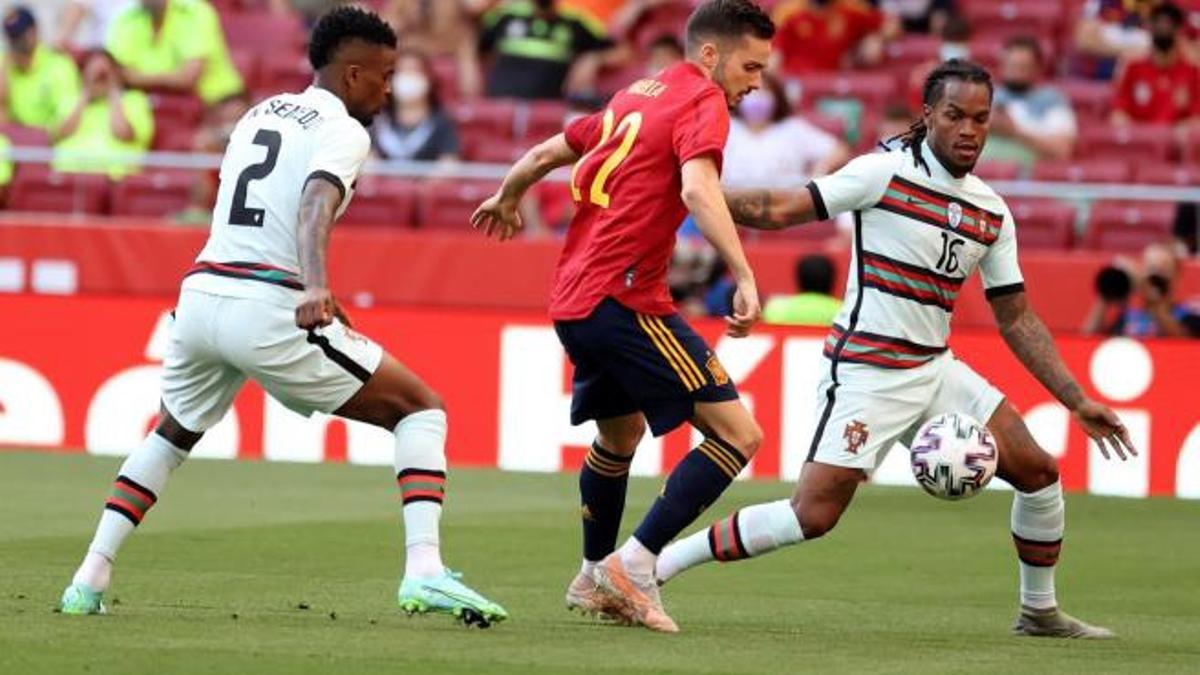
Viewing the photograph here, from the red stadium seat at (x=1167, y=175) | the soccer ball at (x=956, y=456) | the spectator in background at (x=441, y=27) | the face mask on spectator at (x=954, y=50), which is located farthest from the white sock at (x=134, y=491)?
the spectator in background at (x=441, y=27)

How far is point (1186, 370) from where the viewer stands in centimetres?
1588

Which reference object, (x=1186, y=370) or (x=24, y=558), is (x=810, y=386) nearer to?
(x=1186, y=370)

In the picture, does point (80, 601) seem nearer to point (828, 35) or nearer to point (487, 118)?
point (487, 118)

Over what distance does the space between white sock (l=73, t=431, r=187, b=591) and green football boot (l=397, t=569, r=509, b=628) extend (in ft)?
3.51

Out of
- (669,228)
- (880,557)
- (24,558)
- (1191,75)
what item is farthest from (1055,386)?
(1191,75)

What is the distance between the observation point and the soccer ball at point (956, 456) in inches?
360

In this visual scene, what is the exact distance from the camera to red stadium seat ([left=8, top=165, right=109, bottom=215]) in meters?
19.5

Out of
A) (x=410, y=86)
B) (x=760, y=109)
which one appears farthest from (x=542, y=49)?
(x=760, y=109)

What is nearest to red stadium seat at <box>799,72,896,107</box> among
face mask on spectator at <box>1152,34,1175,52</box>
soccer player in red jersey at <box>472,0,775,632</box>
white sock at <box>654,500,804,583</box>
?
face mask on spectator at <box>1152,34,1175,52</box>

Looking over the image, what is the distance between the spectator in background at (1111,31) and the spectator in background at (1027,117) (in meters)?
1.20

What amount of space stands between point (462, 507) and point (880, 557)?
112 inches

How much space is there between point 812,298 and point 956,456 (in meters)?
7.44

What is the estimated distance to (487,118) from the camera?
20.3 metres

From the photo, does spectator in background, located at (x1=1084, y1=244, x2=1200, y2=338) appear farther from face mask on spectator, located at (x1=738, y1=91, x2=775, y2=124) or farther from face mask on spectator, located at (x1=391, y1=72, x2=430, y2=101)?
face mask on spectator, located at (x1=391, y1=72, x2=430, y2=101)
